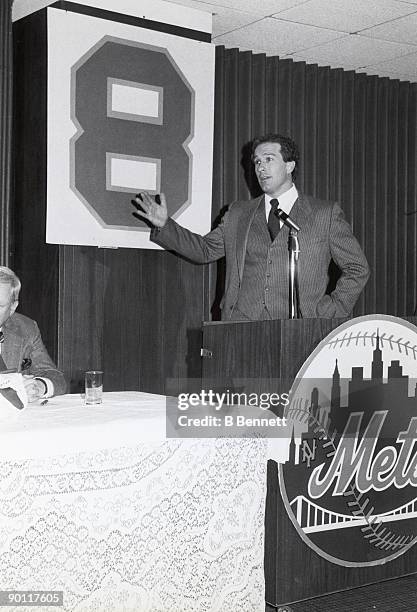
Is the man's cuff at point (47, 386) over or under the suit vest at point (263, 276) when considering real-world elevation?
under

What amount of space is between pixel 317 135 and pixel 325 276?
236 centimetres

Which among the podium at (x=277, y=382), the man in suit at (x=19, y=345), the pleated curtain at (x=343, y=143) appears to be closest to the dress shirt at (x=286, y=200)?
the podium at (x=277, y=382)

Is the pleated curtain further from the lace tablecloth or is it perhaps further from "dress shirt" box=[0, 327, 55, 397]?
the lace tablecloth

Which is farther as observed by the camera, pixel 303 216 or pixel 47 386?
pixel 303 216

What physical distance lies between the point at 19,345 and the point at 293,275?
43.4 inches

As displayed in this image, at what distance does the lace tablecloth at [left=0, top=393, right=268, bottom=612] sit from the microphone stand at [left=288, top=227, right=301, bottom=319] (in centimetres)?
66

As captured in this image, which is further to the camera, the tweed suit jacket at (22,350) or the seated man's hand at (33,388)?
the tweed suit jacket at (22,350)

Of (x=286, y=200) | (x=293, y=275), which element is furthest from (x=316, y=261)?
(x=293, y=275)

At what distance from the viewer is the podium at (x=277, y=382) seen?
123 inches

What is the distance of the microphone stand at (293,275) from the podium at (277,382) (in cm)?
11

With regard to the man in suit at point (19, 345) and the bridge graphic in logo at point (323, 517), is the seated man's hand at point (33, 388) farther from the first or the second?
the bridge graphic in logo at point (323, 517)

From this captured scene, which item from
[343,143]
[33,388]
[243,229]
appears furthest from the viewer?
[343,143]

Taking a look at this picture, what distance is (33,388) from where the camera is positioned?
296 cm

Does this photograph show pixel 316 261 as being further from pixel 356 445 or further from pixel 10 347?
pixel 10 347
